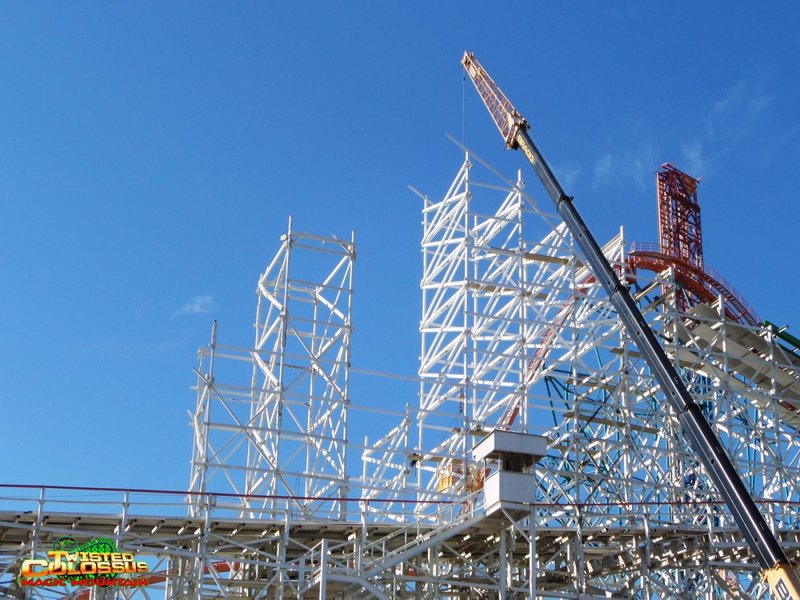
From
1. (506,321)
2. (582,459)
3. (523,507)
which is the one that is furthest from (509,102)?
(523,507)

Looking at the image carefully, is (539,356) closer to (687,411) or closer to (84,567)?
(687,411)

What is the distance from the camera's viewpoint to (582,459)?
52.7 metres

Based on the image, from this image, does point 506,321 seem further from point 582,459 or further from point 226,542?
point 226,542

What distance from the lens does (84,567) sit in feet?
112

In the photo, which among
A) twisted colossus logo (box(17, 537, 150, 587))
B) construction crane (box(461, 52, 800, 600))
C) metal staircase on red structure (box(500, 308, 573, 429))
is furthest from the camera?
metal staircase on red structure (box(500, 308, 573, 429))

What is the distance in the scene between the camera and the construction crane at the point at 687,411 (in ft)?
107

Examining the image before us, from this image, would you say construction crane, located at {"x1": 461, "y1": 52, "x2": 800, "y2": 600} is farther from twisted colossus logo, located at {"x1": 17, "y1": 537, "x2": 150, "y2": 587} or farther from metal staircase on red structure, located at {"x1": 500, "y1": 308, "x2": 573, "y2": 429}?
twisted colossus logo, located at {"x1": 17, "y1": 537, "x2": 150, "y2": 587}

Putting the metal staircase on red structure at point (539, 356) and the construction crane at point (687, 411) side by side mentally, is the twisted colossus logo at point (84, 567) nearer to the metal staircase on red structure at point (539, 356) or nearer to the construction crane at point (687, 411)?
the construction crane at point (687, 411)

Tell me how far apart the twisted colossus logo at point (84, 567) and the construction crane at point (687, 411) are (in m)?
14.6

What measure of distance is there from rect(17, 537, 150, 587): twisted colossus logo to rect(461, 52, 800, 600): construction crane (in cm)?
1458

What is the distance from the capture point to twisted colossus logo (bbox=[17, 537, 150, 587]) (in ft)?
111

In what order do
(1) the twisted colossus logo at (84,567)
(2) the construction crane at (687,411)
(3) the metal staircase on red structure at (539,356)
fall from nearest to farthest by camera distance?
(2) the construction crane at (687,411)
(1) the twisted colossus logo at (84,567)
(3) the metal staircase on red structure at (539,356)

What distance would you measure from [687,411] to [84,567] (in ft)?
52.3

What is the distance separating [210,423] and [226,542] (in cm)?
510
